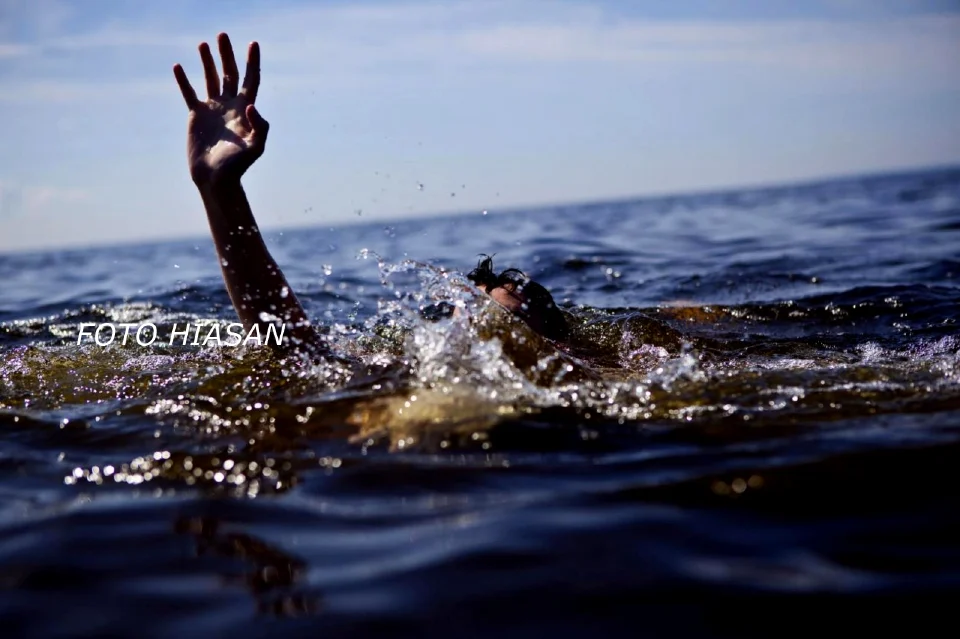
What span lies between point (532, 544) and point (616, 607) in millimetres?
388

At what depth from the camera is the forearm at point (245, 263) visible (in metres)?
4.21

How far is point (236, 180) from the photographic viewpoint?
164 inches

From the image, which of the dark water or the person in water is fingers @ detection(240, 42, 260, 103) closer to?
the person in water

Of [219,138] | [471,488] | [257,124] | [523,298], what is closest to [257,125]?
[257,124]

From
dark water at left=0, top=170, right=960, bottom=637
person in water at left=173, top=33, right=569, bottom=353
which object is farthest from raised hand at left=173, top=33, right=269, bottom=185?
dark water at left=0, top=170, right=960, bottom=637

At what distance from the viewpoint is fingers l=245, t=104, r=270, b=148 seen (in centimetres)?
409

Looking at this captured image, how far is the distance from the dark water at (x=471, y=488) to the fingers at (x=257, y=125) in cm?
104

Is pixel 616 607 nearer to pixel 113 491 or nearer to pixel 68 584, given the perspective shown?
pixel 68 584

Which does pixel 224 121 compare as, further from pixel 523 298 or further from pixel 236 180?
pixel 523 298

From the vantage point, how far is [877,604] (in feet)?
6.91

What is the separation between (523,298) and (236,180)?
1680 mm

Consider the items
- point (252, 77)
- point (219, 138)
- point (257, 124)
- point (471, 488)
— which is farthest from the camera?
point (252, 77)

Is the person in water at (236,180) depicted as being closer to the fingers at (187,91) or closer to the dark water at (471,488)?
the fingers at (187,91)

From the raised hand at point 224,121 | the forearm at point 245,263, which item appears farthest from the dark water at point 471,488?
the raised hand at point 224,121
